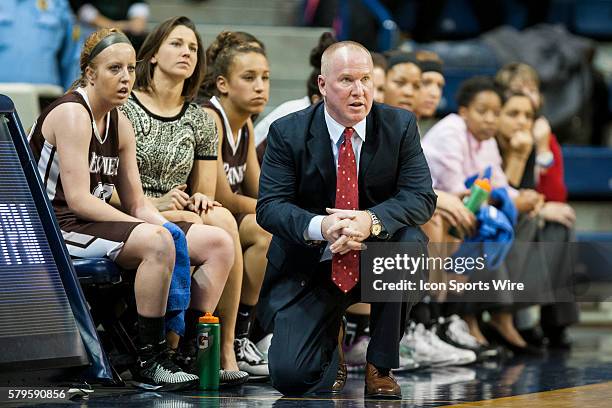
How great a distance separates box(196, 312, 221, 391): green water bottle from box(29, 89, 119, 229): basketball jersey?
585mm

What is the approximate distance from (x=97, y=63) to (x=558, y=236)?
3.12 meters

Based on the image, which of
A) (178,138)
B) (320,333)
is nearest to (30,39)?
(178,138)

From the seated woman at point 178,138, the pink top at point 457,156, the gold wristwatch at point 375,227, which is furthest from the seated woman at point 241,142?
the pink top at point 457,156

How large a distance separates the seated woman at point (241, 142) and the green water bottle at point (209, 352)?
0.48 meters

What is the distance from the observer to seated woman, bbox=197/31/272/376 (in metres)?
5.07

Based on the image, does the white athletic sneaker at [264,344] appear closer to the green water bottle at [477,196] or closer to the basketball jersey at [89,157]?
the basketball jersey at [89,157]

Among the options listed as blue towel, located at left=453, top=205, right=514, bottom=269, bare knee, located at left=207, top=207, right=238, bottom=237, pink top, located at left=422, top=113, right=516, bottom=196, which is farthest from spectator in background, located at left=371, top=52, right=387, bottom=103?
bare knee, located at left=207, top=207, right=238, bottom=237

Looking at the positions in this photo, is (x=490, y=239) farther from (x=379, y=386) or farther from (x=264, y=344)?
(x=379, y=386)

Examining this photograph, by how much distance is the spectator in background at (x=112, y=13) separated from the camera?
7438mm

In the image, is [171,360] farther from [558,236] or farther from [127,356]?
[558,236]

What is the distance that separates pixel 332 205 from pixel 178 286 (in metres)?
0.60

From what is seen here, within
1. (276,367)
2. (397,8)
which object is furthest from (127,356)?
(397,8)

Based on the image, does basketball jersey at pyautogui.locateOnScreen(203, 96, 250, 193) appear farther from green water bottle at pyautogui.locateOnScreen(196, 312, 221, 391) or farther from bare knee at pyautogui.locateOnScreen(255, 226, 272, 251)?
green water bottle at pyautogui.locateOnScreen(196, 312, 221, 391)

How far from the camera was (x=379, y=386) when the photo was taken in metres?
4.33
